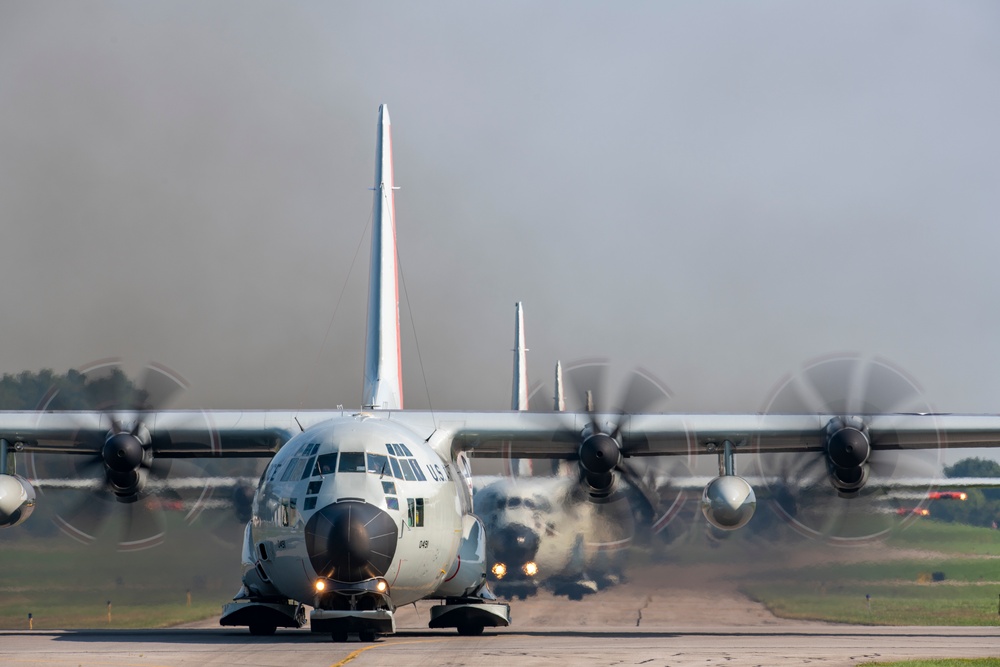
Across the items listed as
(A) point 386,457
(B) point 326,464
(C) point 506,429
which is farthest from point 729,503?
(B) point 326,464

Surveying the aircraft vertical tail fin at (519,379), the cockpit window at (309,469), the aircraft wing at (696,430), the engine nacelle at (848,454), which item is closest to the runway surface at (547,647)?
the cockpit window at (309,469)

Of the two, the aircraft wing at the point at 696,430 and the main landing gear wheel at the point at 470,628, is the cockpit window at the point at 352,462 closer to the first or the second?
the main landing gear wheel at the point at 470,628

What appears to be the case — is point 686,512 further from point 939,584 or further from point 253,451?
point 253,451

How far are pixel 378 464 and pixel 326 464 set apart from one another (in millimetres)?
814

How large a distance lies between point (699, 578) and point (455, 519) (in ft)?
47.0

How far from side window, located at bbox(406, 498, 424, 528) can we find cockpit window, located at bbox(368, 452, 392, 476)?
598 mm

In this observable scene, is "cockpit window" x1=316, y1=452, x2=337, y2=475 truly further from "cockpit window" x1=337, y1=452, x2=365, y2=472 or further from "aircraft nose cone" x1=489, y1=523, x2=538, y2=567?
"aircraft nose cone" x1=489, y1=523, x2=538, y2=567

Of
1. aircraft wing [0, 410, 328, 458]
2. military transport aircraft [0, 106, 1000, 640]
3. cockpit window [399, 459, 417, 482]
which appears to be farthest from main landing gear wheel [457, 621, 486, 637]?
aircraft wing [0, 410, 328, 458]

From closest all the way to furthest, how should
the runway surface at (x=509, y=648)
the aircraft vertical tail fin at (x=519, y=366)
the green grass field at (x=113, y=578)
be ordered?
the runway surface at (x=509, y=648) → the green grass field at (x=113, y=578) → the aircraft vertical tail fin at (x=519, y=366)

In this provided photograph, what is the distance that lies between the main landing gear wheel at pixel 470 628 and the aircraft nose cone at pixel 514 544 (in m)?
14.1

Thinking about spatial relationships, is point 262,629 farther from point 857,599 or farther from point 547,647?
point 857,599

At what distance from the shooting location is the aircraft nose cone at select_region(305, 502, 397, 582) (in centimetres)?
1752

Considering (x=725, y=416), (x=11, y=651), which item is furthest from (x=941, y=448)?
(x=11, y=651)

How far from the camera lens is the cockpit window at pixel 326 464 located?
61.1 feet
